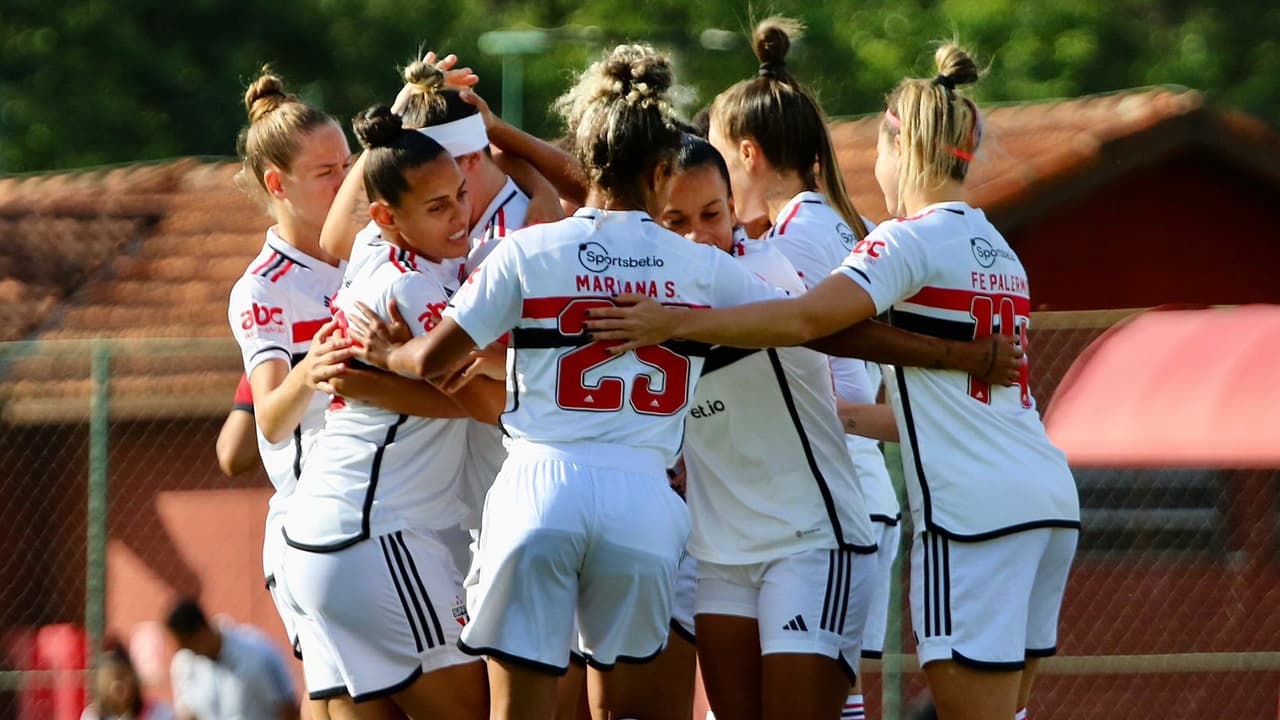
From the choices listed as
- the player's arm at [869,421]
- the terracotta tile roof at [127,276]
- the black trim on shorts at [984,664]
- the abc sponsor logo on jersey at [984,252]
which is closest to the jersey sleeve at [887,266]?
the abc sponsor logo on jersey at [984,252]

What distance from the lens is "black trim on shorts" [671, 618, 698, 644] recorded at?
17.3 ft

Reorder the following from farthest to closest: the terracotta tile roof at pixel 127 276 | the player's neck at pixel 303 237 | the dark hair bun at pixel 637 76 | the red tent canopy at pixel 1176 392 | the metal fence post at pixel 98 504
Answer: the terracotta tile roof at pixel 127 276 < the red tent canopy at pixel 1176 392 < the metal fence post at pixel 98 504 < the player's neck at pixel 303 237 < the dark hair bun at pixel 637 76

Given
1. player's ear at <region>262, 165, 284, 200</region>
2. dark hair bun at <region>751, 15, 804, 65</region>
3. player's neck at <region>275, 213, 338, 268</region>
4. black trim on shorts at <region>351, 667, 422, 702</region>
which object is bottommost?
black trim on shorts at <region>351, 667, 422, 702</region>

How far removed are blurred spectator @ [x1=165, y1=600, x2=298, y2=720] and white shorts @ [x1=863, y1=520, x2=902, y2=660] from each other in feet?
14.4

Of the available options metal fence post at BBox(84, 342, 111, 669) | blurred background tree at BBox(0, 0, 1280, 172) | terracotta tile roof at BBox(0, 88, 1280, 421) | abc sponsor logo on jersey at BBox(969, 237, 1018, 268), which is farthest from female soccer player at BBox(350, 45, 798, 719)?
blurred background tree at BBox(0, 0, 1280, 172)

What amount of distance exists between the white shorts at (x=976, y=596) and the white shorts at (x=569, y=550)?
671 mm

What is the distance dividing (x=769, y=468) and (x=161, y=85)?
25.5 m

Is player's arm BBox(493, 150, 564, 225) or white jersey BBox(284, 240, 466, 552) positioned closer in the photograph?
white jersey BBox(284, 240, 466, 552)

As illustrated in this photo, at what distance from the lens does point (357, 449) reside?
196 inches

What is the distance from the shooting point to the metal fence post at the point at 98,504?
31.0 ft

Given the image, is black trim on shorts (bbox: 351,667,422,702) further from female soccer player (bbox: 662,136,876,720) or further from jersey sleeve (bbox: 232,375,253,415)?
jersey sleeve (bbox: 232,375,253,415)

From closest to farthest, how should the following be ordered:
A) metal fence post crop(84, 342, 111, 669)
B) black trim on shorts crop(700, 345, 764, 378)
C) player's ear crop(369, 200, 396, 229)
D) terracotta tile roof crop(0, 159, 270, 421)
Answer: player's ear crop(369, 200, 396, 229), black trim on shorts crop(700, 345, 764, 378), metal fence post crop(84, 342, 111, 669), terracotta tile roof crop(0, 159, 270, 421)

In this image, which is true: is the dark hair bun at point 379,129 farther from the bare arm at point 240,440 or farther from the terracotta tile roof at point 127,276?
the terracotta tile roof at point 127,276

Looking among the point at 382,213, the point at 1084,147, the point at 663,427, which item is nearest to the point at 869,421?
the point at 663,427
